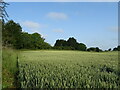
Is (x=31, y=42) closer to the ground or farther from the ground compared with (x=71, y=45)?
farther from the ground

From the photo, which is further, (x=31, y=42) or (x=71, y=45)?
(x=31, y=42)

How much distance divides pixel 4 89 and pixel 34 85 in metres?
2.83

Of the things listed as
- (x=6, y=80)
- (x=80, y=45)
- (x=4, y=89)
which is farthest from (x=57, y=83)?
(x=80, y=45)

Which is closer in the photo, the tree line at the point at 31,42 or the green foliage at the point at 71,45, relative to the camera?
the tree line at the point at 31,42

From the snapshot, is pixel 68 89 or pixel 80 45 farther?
pixel 80 45

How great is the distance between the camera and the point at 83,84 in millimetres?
8383

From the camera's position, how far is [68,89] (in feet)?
26.1

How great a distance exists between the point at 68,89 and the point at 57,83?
69 centimetres

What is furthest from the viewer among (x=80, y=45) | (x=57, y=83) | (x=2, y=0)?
(x=80, y=45)

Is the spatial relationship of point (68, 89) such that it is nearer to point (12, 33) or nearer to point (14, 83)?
point (14, 83)

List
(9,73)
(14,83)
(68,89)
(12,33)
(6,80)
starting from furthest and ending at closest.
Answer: (12,33) < (9,73) < (6,80) < (14,83) < (68,89)

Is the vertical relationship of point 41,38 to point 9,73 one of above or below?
above

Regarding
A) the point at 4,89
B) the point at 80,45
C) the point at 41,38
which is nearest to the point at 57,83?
the point at 4,89

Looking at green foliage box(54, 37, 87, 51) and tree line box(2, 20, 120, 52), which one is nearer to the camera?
tree line box(2, 20, 120, 52)
